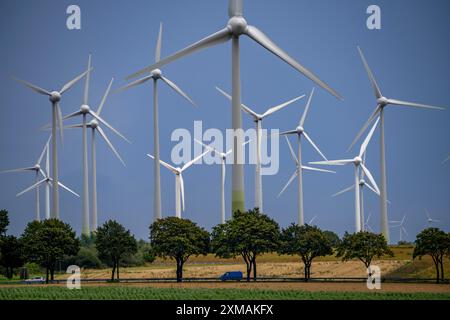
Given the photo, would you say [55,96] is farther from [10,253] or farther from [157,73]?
[10,253]

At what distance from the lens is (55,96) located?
174 metres

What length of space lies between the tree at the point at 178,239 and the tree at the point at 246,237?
3533 millimetres

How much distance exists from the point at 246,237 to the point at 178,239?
41.3 ft

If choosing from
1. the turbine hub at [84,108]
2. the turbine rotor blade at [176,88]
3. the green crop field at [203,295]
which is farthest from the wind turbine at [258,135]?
the green crop field at [203,295]

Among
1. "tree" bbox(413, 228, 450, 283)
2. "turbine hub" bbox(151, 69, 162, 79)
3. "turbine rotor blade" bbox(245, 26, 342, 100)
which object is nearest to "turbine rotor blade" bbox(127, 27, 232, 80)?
"turbine rotor blade" bbox(245, 26, 342, 100)

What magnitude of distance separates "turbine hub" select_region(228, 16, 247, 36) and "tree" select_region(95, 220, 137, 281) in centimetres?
4314

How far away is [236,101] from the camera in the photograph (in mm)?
127812

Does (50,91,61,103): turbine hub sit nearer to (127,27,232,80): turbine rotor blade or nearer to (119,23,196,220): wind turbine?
(119,23,196,220): wind turbine

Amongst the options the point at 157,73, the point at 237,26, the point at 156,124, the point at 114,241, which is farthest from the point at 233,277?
the point at 157,73

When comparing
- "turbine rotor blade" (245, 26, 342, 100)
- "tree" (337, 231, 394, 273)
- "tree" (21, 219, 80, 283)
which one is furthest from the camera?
"tree" (21, 219, 80, 283)

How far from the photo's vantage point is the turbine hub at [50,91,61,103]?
173 meters

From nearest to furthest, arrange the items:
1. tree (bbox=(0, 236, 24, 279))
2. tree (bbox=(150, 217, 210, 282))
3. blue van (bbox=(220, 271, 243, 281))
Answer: blue van (bbox=(220, 271, 243, 281))
tree (bbox=(150, 217, 210, 282))
tree (bbox=(0, 236, 24, 279))
